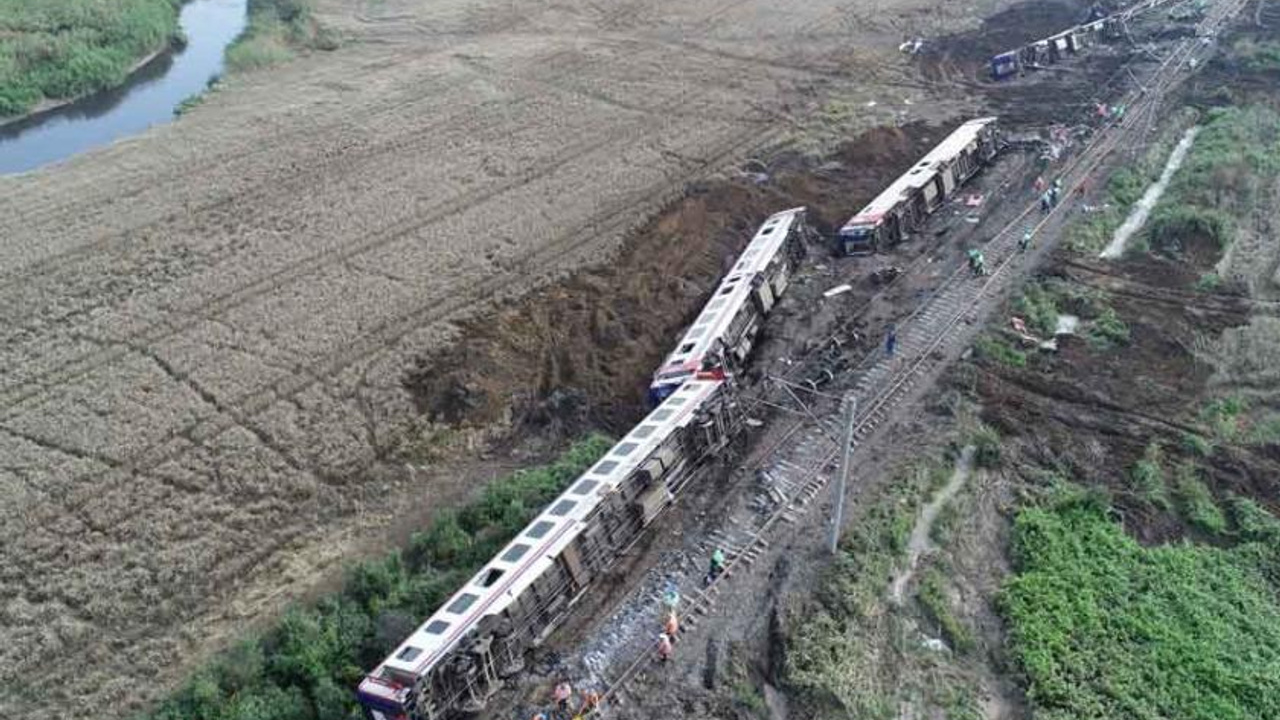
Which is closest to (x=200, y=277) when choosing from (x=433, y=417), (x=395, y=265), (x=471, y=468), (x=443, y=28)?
(x=395, y=265)

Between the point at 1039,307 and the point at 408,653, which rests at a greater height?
the point at 1039,307

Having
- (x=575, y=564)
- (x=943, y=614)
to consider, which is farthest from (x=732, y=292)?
(x=943, y=614)

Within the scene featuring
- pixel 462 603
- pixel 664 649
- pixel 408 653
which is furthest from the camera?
pixel 664 649

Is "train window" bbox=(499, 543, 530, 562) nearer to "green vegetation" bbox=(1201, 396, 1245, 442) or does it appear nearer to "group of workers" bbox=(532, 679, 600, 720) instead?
"group of workers" bbox=(532, 679, 600, 720)

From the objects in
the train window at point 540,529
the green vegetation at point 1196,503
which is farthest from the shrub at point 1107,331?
the train window at point 540,529

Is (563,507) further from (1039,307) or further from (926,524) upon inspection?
(1039,307)

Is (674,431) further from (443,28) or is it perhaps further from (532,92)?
(443,28)
